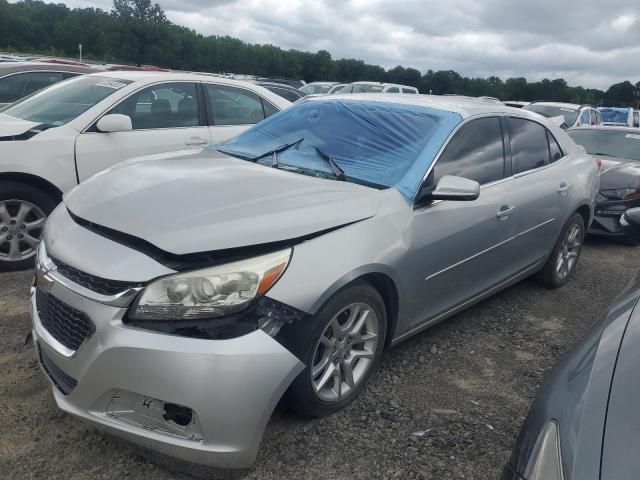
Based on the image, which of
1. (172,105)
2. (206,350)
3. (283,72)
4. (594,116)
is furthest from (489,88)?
(206,350)

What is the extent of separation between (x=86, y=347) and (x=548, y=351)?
118 inches

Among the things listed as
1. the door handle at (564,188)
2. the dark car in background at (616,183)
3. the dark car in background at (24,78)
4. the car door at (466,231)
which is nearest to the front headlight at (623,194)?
the dark car in background at (616,183)

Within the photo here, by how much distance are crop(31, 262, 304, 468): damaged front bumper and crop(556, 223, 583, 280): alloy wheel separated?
344cm

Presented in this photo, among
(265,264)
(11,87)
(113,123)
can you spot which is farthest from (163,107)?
(265,264)

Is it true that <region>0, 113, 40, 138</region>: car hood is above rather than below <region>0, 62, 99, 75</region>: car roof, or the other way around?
below

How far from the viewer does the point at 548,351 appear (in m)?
3.77

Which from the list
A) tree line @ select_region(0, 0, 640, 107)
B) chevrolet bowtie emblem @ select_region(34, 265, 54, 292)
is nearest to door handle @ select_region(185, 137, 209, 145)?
chevrolet bowtie emblem @ select_region(34, 265, 54, 292)

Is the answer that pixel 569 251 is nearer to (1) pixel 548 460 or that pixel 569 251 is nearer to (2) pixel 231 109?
(2) pixel 231 109

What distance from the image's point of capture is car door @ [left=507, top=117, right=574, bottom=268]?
3975mm

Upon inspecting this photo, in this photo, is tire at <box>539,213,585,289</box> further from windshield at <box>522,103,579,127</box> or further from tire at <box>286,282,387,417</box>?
windshield at <box>522,103,579,127</box>

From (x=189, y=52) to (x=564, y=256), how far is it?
218 ft

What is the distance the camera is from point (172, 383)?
2027 mm

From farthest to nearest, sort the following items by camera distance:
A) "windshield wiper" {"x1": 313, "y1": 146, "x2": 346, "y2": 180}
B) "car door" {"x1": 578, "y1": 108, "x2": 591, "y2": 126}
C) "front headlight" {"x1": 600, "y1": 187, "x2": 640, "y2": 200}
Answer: "car door" {"x1": 578, "y1": 108, "x2": 591, "y2": 126} → "front headlight" {"x1": 600, "y1": 187, "x2": 640, "y2": 200} → "windshield wiper" {"x1": 313, "y1": 146, "x2": 346, "y2": 180}

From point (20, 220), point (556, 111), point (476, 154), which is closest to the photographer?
point (476, 154)
